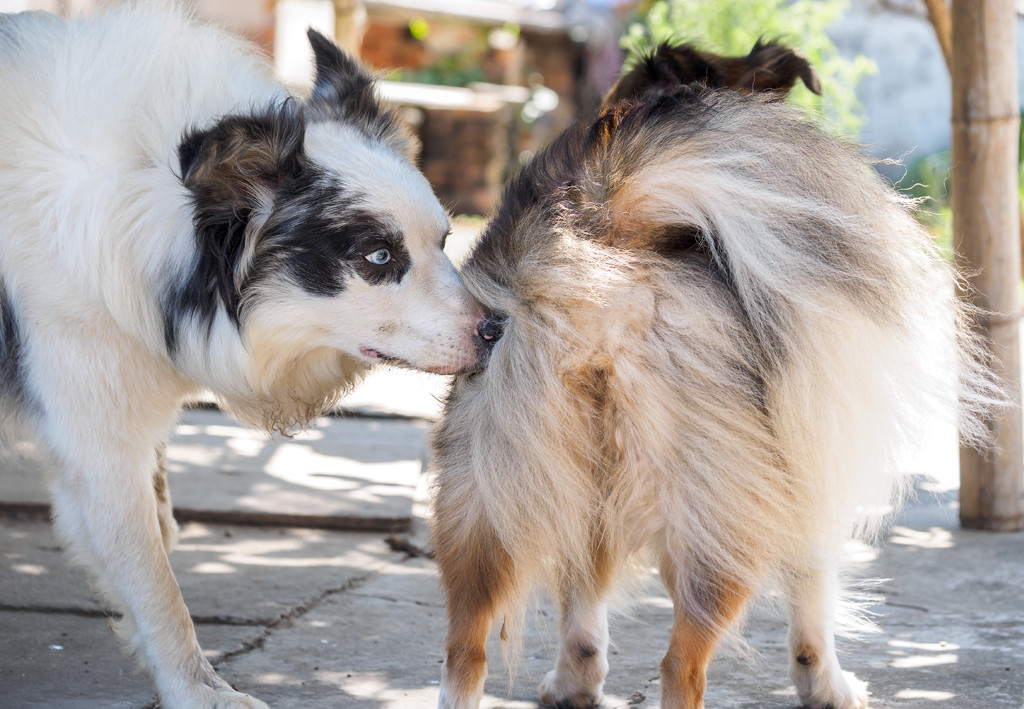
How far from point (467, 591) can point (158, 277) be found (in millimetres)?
1144

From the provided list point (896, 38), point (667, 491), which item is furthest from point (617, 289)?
point (896, 38)

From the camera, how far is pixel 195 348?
8.71 ft

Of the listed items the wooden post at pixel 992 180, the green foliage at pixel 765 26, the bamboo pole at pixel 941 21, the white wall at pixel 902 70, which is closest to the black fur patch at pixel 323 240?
the wooden post at pixel 992 180

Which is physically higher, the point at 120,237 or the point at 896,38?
the point at 896,38

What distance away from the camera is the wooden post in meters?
3.96

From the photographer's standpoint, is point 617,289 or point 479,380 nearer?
point 617,289

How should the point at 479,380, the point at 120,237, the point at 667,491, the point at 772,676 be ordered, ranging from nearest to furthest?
1. the point at 667,491
2. the point at 479,380
3. the point at 120,237
4. the point at 772,676

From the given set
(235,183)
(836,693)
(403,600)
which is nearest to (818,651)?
(836,693)

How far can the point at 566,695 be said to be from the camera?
2.71 m

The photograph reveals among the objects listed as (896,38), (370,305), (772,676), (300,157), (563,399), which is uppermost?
(896,38)

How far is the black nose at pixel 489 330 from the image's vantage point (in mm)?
2451

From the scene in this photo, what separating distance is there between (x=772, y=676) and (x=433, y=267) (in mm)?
1521

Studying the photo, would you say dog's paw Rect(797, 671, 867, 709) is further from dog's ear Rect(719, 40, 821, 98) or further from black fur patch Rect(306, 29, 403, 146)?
dog's ear Rect(719, 40, 821, 98)

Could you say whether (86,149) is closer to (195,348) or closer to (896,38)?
(195,348)
